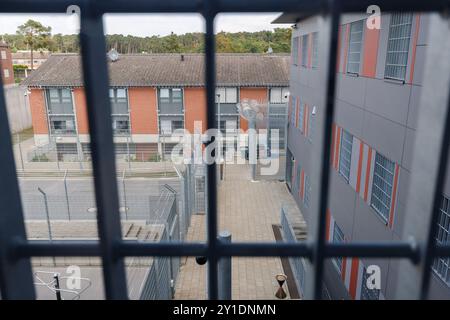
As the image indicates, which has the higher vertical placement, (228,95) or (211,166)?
(211,166)

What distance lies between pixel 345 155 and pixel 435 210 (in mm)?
8514

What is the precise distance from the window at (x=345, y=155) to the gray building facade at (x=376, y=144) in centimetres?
3

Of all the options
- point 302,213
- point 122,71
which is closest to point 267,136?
point 302,213

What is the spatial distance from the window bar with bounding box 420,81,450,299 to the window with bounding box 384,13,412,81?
577cm

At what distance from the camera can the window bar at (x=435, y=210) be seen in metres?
0.91

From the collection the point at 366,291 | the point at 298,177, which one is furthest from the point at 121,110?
the point at 366,291

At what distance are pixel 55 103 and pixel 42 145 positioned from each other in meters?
2.76

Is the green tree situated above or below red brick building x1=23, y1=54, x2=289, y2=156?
above

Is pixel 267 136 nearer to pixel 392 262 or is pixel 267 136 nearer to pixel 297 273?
pixel 297 273

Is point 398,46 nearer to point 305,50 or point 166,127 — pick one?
point 305,50

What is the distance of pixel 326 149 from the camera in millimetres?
937

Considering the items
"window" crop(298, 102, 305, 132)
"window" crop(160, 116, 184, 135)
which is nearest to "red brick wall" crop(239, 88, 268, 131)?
"window" crop(160, 116, 184, 135)

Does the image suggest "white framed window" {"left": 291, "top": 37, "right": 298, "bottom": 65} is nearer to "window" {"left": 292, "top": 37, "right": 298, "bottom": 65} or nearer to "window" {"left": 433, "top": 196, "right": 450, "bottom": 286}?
"window" {"left": 292, "top": 37, "right": 298, "bottom": 65}

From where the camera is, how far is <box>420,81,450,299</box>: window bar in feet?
3.00
